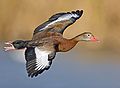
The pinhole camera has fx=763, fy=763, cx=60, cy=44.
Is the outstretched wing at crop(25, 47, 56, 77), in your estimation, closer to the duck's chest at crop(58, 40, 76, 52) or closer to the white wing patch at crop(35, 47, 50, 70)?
the white wing patch at crop(35, 47, 50, 70)

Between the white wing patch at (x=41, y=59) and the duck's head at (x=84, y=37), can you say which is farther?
the duck's head at (x=84, y=37)

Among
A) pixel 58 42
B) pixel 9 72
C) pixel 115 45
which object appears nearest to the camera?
pixel 58 42

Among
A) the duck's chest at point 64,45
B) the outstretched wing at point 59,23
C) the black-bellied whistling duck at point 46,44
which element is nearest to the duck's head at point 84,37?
the black-bellied whistling duck at point 46,44

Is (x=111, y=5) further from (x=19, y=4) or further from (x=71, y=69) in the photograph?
(x=71, y=69)

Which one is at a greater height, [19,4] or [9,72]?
[19,4]

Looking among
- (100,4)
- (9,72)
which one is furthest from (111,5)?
(9,72)

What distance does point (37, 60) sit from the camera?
7.15 metres

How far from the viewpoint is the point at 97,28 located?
1333 cm

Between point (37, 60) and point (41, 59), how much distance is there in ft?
0.14

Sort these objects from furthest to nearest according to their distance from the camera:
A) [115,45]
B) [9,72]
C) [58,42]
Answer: [115,45]
[9,72]
[58,42]

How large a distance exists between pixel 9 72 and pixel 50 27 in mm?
2636

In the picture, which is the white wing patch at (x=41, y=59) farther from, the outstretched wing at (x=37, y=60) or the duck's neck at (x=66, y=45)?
the duck's neck at (x=66, y=45)

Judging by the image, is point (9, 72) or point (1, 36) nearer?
point (9, 72)

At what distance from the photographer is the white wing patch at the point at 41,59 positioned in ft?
23.2
